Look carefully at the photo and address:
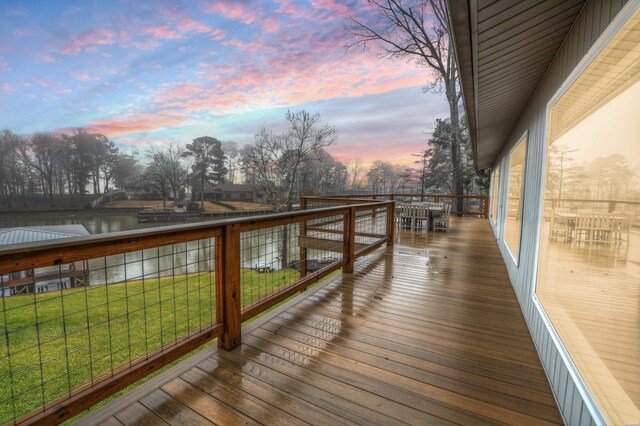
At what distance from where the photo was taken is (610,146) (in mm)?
1362

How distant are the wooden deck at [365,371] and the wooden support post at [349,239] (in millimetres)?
815

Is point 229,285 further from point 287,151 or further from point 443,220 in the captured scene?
point 287,151

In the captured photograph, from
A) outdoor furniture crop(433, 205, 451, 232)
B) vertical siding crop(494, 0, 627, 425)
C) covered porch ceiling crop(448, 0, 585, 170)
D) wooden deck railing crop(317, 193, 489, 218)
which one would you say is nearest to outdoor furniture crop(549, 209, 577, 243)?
vertical siding crop(494, 0, 627, 425)

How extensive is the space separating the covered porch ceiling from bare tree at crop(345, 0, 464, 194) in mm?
11773

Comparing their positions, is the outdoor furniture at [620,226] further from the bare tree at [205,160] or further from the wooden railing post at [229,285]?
the bare tree at [205,160]

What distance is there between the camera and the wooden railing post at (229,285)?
2.20 m

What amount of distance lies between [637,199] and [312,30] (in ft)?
52.0

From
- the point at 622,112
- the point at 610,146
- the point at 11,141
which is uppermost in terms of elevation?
the point at 11,141

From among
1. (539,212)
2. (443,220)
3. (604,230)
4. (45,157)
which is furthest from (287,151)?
(45,157)

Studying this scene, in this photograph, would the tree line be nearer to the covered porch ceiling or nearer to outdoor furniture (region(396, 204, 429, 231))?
outdoor furniture (region(396, 204, 429, 231))

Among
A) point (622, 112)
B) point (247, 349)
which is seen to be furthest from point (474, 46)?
point (247, 349)

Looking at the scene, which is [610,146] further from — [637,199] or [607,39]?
[607,39]

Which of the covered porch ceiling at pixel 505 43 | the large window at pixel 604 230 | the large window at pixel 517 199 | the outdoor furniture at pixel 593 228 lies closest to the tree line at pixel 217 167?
the large window at pixel 517 199

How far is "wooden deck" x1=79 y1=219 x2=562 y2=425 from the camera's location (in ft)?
5.52
